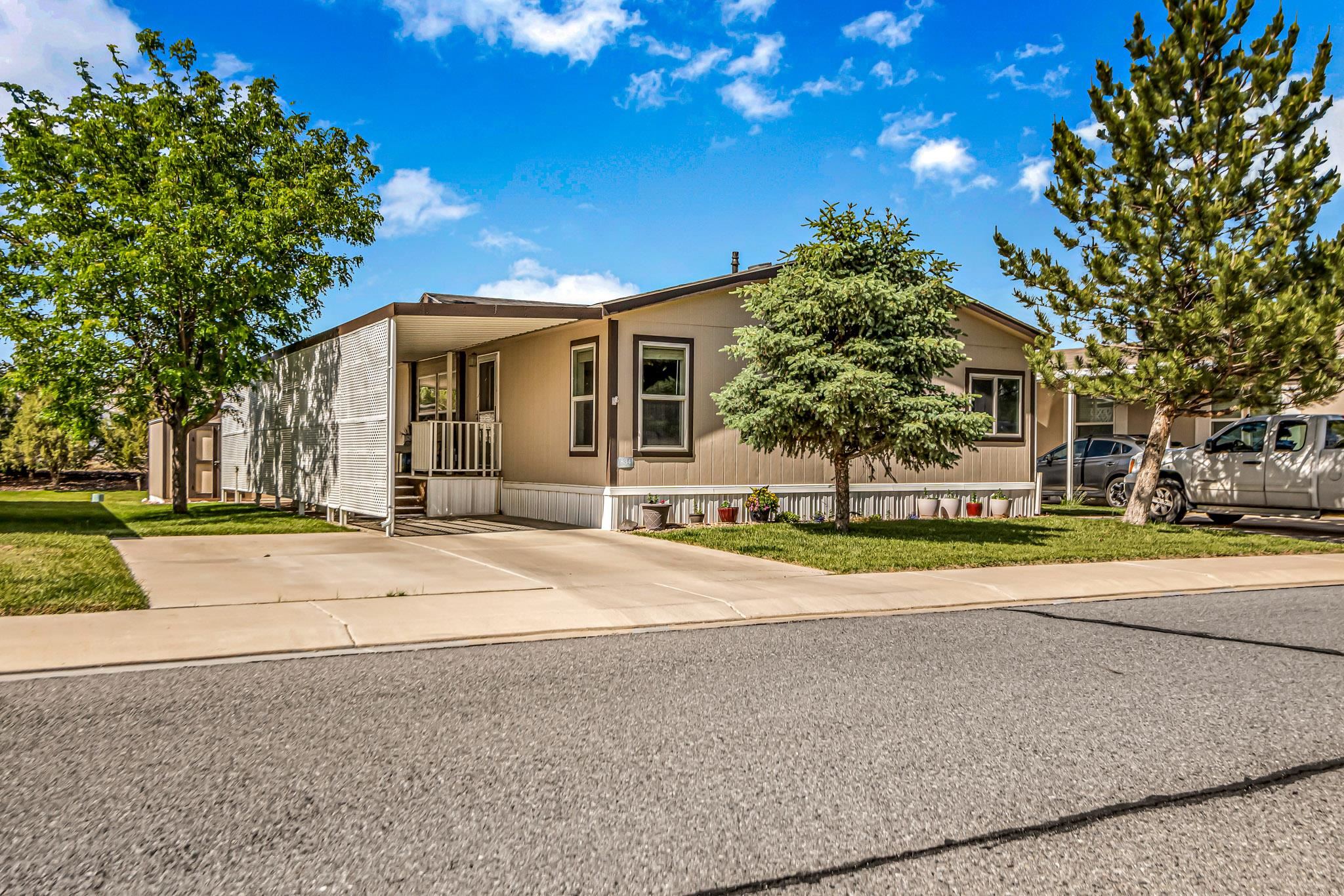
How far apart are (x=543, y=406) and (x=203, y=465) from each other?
516 inches

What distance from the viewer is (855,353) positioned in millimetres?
13039

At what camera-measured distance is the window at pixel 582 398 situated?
612 inches

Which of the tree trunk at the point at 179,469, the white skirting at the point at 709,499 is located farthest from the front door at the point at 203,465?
the white skirting at the point at 709,499

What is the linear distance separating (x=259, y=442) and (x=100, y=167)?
6273 millimetres

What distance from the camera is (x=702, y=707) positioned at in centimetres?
505

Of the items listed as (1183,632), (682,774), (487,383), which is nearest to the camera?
(682,774)

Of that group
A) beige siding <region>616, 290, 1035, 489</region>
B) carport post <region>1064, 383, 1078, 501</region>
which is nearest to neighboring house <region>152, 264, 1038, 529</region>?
beige siding <region>616, 290, 1035, 489</region>

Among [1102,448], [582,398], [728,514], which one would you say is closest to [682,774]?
[728,514]

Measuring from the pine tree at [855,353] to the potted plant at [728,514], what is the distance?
79.4 inches

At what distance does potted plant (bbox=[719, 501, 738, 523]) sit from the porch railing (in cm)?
457

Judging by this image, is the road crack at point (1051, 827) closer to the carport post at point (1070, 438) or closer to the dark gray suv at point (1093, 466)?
the carport post at point (1070, 438)

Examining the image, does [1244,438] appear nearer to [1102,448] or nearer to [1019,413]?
[1019,413]

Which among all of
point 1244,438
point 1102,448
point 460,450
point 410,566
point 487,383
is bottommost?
point 410,566

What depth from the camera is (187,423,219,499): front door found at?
25.0 metres
